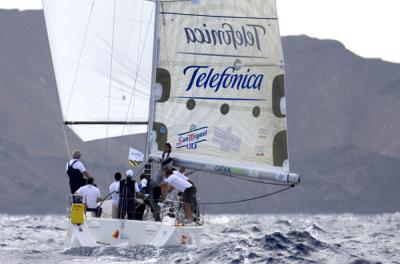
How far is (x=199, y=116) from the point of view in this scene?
19562mm

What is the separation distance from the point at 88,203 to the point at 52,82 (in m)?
131

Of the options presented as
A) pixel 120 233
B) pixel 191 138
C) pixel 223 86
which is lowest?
pixel 120 233

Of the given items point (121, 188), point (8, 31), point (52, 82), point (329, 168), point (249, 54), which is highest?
point (8, 31)

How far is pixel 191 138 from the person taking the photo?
19.5 metres

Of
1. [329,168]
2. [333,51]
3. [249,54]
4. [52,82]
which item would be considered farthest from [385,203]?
[249,54]

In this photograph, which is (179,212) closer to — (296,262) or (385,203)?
(296,262)

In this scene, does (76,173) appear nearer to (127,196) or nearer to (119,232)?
(127,196)

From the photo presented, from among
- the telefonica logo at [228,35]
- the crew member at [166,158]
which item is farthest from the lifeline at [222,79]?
the crew member at [166,158]

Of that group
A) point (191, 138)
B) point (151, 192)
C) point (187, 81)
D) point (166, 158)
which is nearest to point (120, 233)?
point (151, 192)

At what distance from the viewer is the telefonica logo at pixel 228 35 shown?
19.5 m

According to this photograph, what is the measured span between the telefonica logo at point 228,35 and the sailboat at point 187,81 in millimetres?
19

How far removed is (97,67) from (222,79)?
2484 millimetres

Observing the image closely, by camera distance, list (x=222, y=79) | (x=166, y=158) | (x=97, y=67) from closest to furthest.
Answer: (x=166, y=158) → (x=222, y=79) → (x=97, y=67)

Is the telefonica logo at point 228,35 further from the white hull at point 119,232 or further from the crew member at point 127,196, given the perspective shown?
A: the white hull at point 119,232
